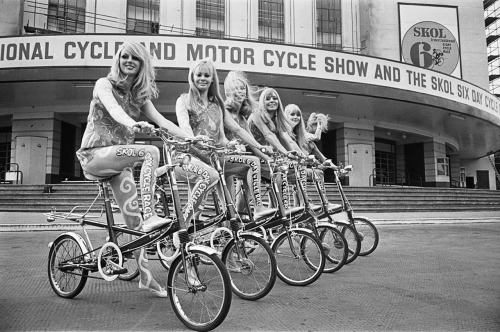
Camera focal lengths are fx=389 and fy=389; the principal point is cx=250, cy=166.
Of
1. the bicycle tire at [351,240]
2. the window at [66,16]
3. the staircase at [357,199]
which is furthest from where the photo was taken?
the window at [66,16]

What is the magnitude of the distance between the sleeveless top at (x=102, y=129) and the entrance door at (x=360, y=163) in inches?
690

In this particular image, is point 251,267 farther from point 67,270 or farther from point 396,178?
point 396,178

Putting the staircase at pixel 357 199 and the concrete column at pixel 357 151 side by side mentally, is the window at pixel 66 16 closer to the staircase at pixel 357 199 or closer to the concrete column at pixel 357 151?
the staircase at pixel 357 199

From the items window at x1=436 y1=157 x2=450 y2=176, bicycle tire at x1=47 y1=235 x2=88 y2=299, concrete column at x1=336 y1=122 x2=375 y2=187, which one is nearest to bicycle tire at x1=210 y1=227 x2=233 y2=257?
bicycle tire at x1=47 y1=235 x2=88 y2=299

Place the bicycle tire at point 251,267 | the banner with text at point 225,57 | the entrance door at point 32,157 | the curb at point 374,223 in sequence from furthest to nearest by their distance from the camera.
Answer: the entrance door at point 32,157 < the banner with text at point 225,57 < the curb at point 374,223 < the bicycle tire at point 251,267

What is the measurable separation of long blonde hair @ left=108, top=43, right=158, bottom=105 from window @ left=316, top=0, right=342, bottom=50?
2099cm

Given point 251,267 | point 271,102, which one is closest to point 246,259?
point 251,267

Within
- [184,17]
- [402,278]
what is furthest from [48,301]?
[184,17]

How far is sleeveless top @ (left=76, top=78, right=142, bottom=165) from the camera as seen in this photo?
3111mm

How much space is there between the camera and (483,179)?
3241cm

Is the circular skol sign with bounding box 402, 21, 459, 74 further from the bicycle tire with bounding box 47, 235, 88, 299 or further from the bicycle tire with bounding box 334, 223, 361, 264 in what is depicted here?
the bicycle tire with bounding box 47, 235, 88, 299

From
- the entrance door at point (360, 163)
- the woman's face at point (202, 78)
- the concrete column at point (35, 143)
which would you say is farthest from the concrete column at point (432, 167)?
the woman's face at point (202, 78)

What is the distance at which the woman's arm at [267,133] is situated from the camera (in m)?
4.58

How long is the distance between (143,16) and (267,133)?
18747 millimetres
